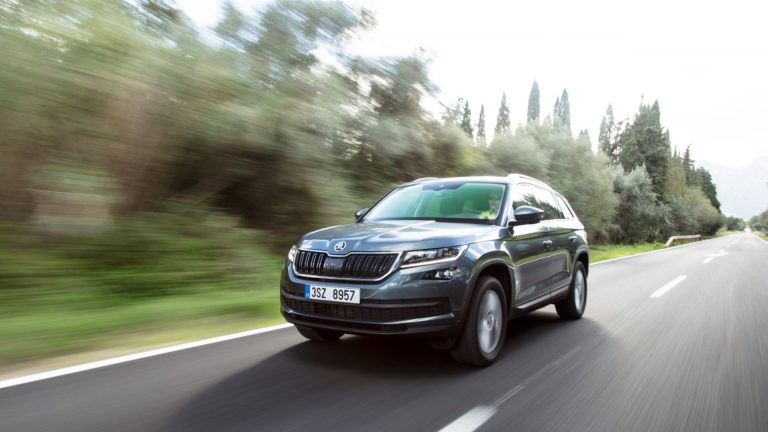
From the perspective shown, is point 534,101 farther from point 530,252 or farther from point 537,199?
point 530,252

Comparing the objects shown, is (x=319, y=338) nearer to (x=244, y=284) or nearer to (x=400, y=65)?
(x=244, y=284)

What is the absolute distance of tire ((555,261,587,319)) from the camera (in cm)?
661

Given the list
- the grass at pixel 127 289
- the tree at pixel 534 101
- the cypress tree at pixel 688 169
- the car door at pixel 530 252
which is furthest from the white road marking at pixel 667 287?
the cypress tree at pixel 688 169

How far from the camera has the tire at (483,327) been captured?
4156 millimetres

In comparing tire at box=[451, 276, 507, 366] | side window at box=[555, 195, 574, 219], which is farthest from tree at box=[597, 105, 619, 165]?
tire at box=[451, 276, 507, 366]

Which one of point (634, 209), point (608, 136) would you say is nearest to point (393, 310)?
point (634, 209)

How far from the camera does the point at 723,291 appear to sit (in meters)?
9.99

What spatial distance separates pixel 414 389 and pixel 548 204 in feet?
11.0

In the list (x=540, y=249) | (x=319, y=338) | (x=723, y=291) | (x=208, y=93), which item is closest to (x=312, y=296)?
(x=319, y=338)

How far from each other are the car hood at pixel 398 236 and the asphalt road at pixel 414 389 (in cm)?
Answer: 96

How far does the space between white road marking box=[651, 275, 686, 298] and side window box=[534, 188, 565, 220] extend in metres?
3.71

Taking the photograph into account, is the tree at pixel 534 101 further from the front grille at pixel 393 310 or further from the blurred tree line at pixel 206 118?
the front grille at pixel 393 310

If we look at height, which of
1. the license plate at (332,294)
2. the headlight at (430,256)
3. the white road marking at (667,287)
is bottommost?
the white road marking at (667,287)

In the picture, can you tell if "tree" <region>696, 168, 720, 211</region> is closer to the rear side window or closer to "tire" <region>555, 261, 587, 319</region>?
"tire" <region>555, 261, 587, 319</region>
